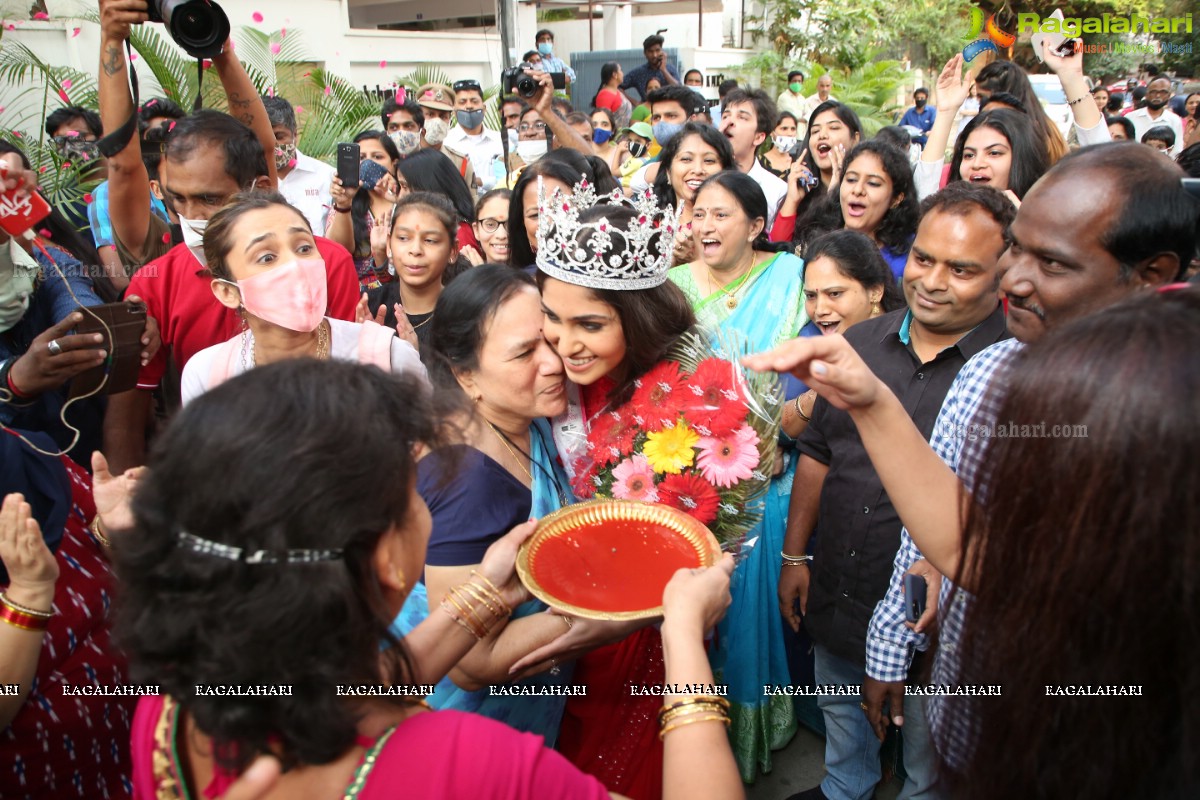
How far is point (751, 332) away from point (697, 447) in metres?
1.52

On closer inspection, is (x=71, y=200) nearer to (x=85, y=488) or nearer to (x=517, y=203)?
(x=517, y=203)

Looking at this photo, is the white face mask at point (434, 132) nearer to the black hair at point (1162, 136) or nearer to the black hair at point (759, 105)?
the black hair at point (759, 105)

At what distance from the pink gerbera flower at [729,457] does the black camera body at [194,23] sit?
8.57 feet

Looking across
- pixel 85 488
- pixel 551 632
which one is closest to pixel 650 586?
pixel 551 632

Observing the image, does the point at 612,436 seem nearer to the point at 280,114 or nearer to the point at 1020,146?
the point at 1020,146

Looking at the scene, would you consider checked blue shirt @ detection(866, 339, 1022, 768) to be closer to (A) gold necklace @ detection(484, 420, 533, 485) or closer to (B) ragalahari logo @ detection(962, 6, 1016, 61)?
(A) gold necklace @ detection(484, 420, 533, 485)

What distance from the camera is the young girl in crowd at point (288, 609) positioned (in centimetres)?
98

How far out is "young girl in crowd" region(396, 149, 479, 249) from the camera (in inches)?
196

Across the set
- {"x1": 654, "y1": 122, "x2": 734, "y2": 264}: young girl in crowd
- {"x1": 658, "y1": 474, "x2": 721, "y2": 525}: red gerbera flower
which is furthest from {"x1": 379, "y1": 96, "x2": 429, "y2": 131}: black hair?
{"x1": 658, "y1": 474, "x2": 721, "y2": 525}: red gerbera flower

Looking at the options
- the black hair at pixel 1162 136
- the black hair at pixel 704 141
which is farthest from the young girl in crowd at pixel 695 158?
the black hair at pixel 1162 136

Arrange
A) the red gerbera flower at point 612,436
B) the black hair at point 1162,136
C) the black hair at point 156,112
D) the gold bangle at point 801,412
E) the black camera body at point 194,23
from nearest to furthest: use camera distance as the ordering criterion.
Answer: the red gerbera flower at point 612,436, the gold bangle at point 801,412, the black camera body at point 194,23, the black hair at point 156,112, the black hair at point 1162,136

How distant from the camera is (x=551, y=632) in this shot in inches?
69.5

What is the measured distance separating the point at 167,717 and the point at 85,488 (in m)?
1.09

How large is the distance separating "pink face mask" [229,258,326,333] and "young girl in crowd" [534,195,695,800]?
786mm
